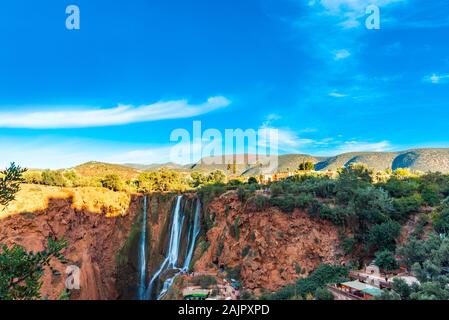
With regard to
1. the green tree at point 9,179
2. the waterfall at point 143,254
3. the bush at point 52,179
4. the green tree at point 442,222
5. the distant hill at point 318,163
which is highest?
the distant hill at point 318,163

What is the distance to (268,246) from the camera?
66.7 ft

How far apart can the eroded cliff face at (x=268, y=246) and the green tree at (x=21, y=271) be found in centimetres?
1515

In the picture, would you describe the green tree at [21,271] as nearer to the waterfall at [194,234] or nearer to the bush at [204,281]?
the bush at [204,281]

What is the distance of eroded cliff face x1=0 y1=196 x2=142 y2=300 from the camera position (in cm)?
2314

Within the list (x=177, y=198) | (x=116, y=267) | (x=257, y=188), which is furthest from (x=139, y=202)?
(x=257, y=188)

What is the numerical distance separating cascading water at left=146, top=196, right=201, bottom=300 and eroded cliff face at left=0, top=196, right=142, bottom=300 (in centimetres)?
422

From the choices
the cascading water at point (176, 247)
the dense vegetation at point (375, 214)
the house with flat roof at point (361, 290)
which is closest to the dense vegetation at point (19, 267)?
the dense vegetation at point (375, 214)

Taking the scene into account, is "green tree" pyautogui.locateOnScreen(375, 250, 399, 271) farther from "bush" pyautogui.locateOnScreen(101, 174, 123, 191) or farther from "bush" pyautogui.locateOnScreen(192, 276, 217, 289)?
"bush" pyautogui.locateOnScreen(101, 174, 123, 191)

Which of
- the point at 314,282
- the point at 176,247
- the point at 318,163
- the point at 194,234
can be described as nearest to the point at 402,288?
the point at 314,282

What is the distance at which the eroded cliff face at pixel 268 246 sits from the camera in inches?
752

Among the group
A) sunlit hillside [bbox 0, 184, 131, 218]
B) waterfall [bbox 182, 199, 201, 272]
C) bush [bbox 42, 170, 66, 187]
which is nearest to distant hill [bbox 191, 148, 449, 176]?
waterfall [bbox 182, 199, 201, 272]

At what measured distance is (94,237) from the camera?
2702 cm

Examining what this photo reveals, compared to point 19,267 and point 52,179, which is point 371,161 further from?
point 19,267
